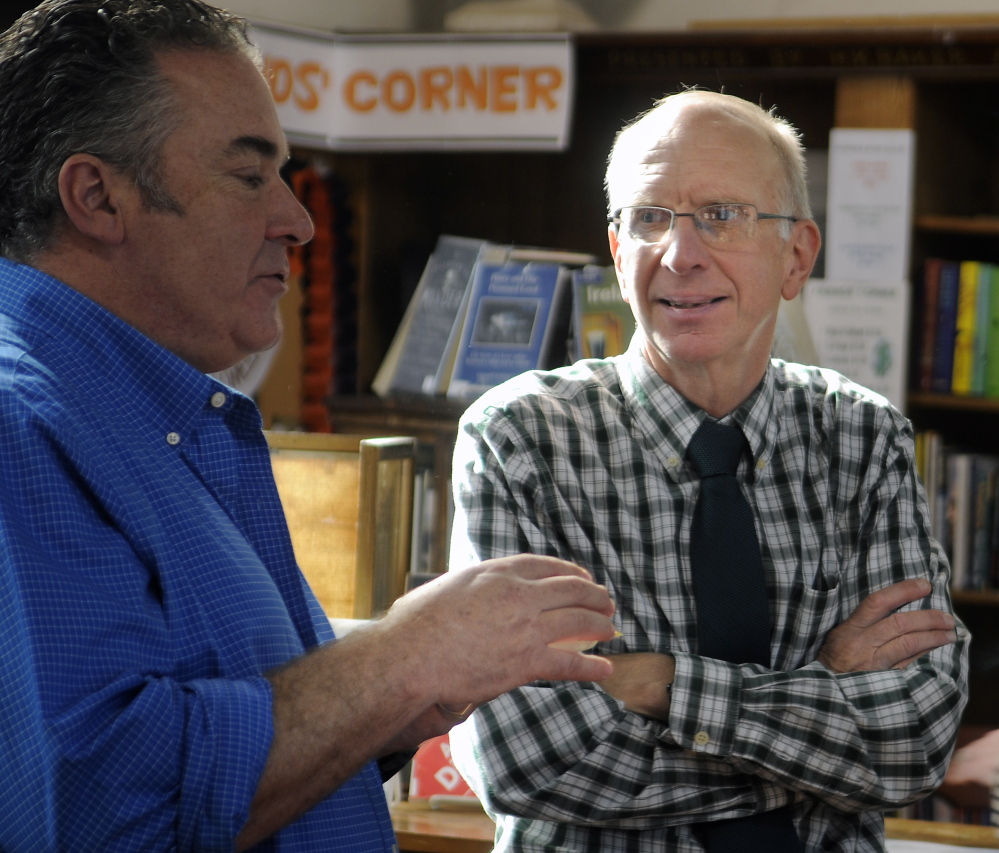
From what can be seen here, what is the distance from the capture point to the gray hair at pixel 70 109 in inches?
41.9

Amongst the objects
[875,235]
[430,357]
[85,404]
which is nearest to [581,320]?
[430,357]

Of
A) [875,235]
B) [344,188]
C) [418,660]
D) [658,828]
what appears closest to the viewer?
[418,660]

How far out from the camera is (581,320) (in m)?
2.96

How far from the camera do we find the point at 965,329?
10.2ft

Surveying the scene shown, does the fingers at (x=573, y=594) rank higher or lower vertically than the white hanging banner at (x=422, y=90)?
lower

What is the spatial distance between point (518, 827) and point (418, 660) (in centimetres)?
62

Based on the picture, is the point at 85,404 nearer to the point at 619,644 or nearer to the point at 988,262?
the point at 619,644

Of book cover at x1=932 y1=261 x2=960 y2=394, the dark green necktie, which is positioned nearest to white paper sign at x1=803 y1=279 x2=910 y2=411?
book cover at x1=932 y1=261 x2=960 y2=394

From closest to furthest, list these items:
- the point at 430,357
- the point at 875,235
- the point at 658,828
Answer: the point at 658,828 < the point at 875,235 < the point at 430,357

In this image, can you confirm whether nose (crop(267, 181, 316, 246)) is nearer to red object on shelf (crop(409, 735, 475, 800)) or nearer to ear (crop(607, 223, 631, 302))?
ear (crop(607, 223, 631, 302))

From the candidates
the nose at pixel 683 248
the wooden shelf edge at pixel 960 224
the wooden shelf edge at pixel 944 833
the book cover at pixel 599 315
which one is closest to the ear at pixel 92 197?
the nose at pixel 683 248

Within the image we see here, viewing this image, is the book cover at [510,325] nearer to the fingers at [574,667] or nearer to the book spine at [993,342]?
the book spine at [993,342]

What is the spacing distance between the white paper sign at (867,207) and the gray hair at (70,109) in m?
2.28

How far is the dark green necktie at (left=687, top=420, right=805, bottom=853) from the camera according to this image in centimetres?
139
